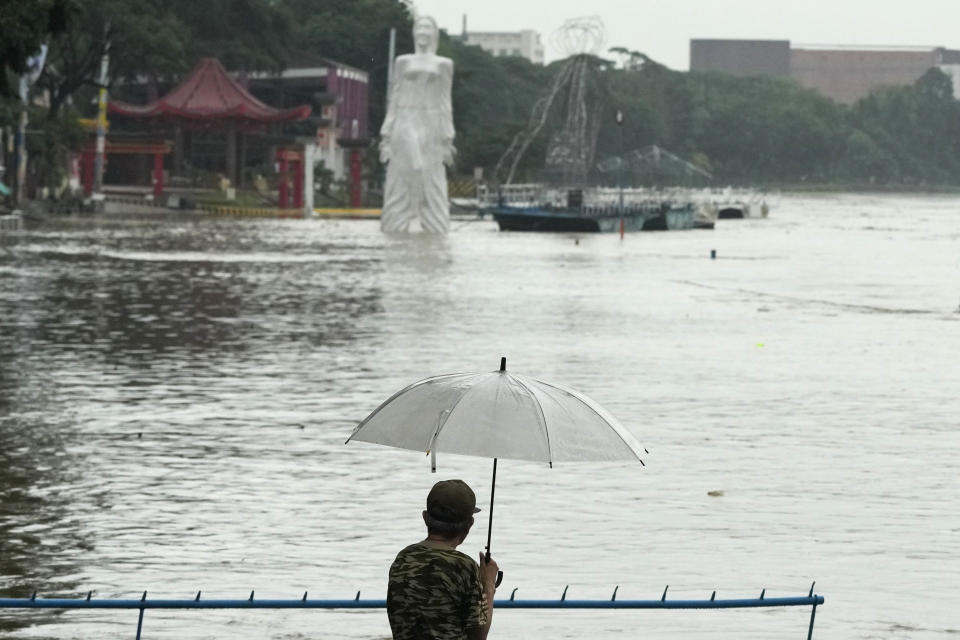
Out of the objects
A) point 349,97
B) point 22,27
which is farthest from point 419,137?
point 22,27

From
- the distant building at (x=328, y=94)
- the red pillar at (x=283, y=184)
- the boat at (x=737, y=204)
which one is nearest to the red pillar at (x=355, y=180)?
the distant building at (x=328, y=94)

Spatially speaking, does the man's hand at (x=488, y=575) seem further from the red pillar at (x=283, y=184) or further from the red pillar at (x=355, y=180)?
the red pillar at (x=355, y=180)

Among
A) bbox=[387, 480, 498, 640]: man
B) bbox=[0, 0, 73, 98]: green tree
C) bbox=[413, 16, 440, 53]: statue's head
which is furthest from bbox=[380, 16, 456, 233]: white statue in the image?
bbox=[387, 480, 498, 640]: man

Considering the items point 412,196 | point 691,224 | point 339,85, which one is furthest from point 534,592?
point 339,85

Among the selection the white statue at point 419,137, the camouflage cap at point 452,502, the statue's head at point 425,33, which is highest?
the statue's head at point 425,33

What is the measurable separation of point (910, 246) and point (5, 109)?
96.4ft

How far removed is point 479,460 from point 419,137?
180 ft

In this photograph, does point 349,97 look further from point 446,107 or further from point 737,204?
point 446,107

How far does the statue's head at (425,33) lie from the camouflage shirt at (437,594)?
204 ft

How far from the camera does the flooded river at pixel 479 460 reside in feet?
28.5

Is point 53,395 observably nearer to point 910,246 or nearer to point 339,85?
point 910,246

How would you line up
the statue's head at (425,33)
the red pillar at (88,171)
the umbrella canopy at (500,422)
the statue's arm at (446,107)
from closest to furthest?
the umbrella canopy at (500,422)
the statue's head at (425,33)
the statue's arm at (446,107)
the red pillar at (88,171)

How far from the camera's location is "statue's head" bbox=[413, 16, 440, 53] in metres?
66.3

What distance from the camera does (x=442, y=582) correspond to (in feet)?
16.6
